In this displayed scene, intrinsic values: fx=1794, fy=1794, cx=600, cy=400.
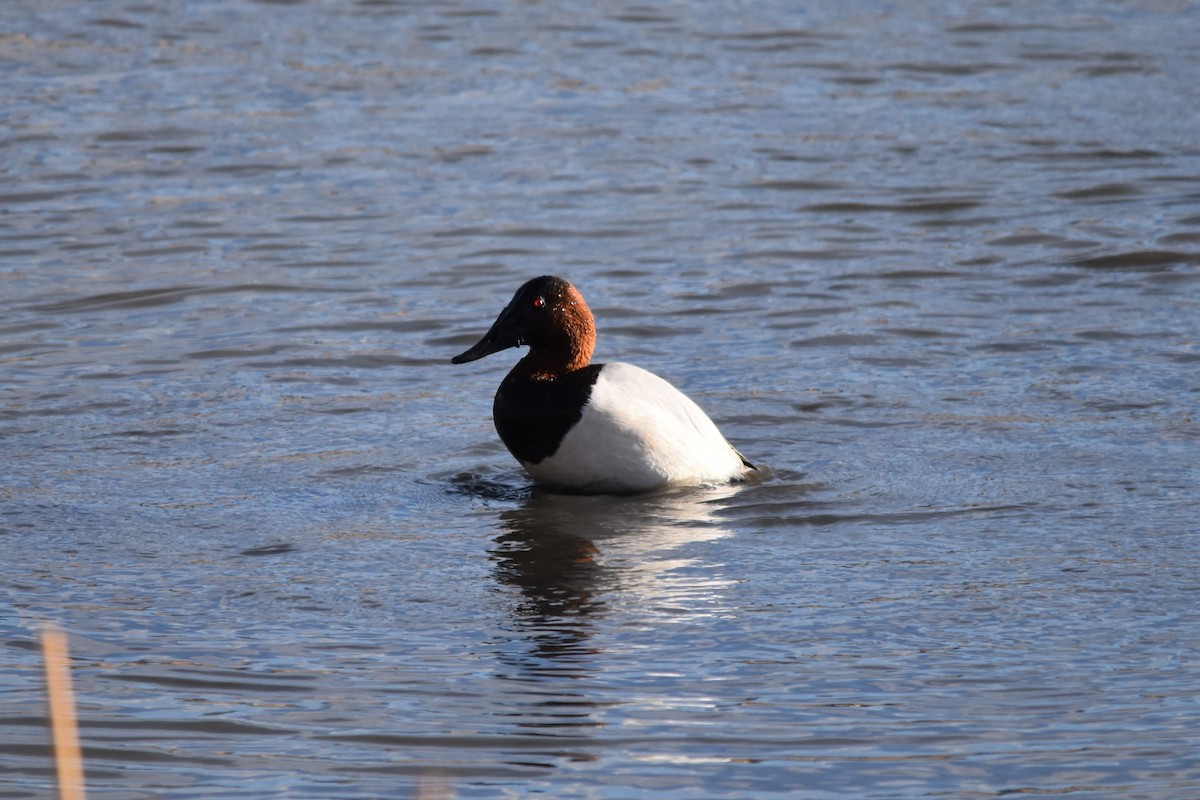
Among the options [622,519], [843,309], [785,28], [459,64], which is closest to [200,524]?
[622,519]

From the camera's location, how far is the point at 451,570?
21.4 ft

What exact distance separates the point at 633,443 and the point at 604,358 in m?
2.53

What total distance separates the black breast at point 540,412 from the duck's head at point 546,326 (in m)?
0.17

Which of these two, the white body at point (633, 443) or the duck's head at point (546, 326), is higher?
the duck's head at point (546, 326)

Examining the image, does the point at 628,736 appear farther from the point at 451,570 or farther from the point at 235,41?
the point at 235,41

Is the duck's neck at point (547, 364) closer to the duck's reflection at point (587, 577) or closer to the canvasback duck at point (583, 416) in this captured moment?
the canvasback duck at point (583, 416)

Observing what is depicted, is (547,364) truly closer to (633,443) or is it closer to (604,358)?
(633,443)

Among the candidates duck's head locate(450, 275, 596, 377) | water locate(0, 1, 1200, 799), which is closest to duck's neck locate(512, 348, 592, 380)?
duck's head locate(450, 275, 596, 377)

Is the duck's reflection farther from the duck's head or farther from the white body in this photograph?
the duck's head

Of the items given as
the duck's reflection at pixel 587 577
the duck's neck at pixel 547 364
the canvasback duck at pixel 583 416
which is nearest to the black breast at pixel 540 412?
the canvasback duck at pixel 583 416

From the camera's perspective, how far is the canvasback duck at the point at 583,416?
7340 mm

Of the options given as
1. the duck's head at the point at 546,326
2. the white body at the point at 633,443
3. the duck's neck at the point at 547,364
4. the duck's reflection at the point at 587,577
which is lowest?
the duck's reflection at the point at 587,577

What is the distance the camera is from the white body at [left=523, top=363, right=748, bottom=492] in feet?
24.1

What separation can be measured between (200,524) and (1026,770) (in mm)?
3623
